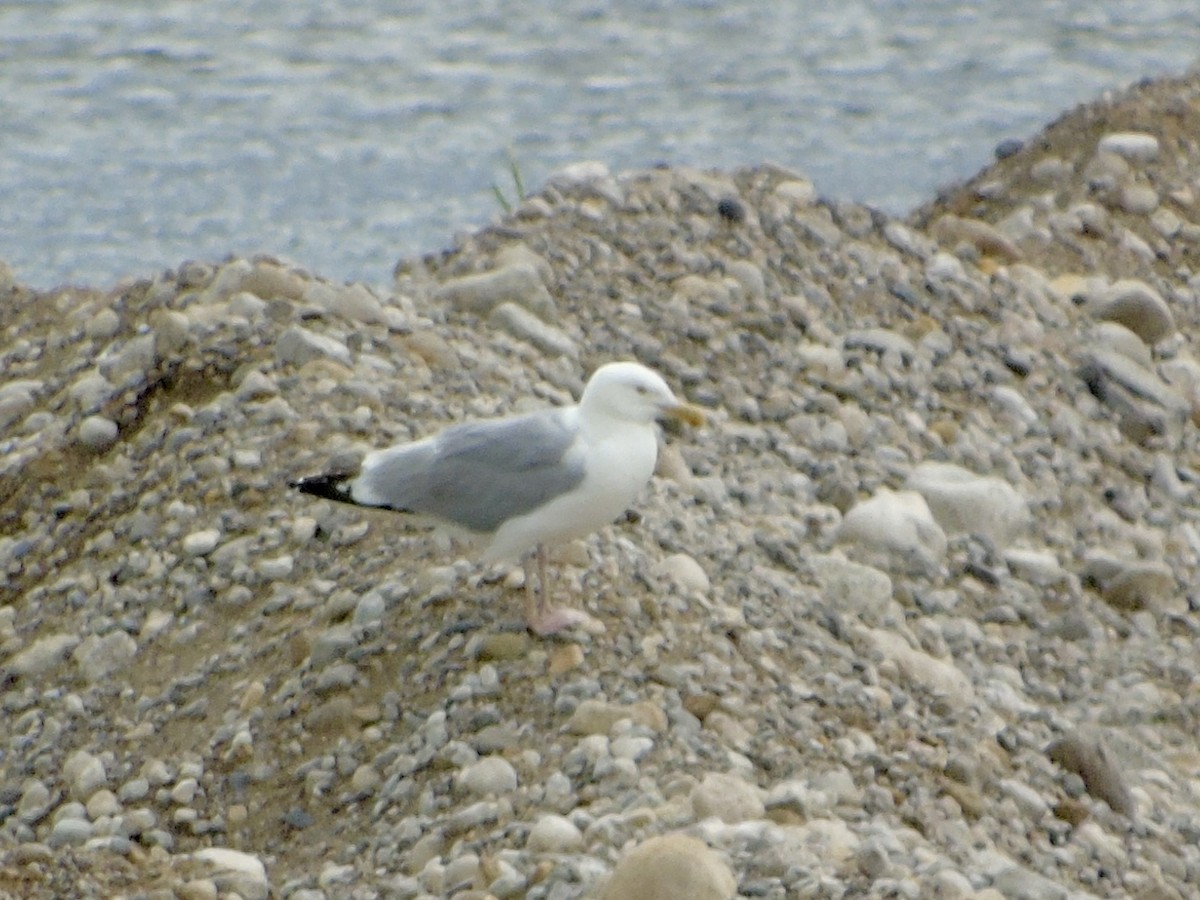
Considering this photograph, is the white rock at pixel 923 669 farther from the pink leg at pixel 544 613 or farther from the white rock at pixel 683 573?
the pink leg at pixel 544 613

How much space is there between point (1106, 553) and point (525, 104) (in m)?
6.31

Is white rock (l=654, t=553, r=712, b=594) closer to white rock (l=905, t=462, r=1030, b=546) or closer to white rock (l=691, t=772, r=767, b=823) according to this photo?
white rock (l=691, t=772, r=767, b=823)

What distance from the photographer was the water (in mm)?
11094

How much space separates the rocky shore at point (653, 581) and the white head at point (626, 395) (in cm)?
48

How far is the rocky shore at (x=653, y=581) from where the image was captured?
190 inches

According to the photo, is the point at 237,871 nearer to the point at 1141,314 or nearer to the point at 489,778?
the point at 489,778

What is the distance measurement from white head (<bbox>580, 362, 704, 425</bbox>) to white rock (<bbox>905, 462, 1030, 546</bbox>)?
1527 millimetres

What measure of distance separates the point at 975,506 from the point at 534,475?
1.89 metres

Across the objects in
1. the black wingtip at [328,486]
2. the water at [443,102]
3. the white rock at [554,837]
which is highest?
the black wingtip at [328,486]

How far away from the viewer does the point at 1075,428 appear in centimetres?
717

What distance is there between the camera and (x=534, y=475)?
5.14 m

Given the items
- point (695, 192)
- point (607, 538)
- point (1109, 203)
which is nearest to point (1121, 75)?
point (1109, 203)

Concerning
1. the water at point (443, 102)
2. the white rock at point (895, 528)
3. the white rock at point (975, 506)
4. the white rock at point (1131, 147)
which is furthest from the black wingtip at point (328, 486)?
the water at point (443, 102)

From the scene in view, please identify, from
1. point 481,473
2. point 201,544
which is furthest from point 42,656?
point 481,473
